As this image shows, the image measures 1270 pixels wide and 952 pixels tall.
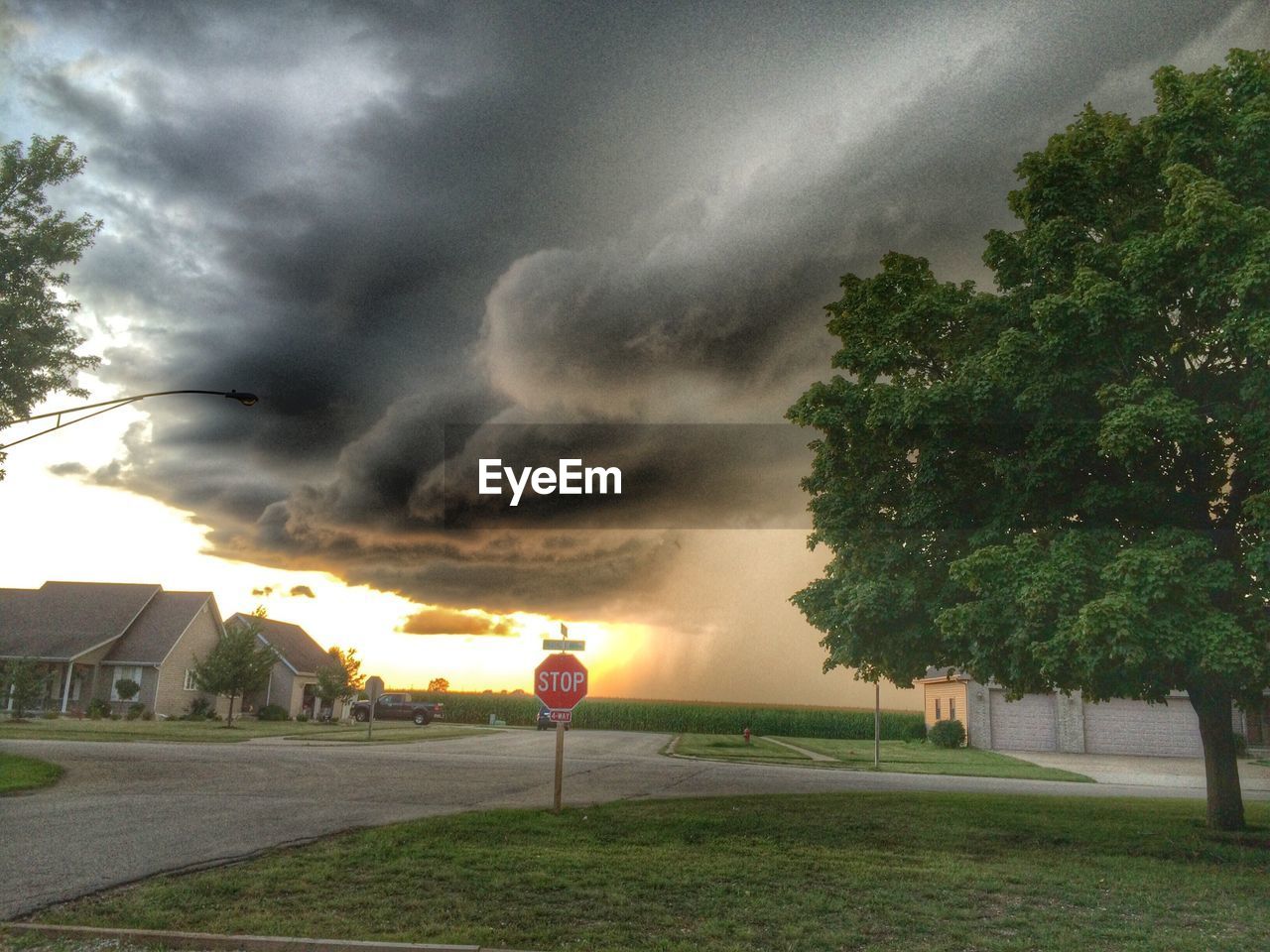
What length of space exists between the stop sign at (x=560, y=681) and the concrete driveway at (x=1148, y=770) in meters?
19.3

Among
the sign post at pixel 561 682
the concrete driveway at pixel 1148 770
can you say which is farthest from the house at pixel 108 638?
the concrete driveway at pixel 1148 770

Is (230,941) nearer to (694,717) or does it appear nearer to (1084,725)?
(1084,725)

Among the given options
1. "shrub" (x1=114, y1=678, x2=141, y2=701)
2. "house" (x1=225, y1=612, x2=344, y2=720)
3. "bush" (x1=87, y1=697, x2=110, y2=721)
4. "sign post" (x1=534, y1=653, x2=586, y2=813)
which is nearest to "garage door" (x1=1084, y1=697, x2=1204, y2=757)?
"sign post" (x1=534, y1=653, x2=586, y2=813)

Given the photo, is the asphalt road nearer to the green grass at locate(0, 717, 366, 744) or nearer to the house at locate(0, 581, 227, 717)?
the green grass at locate(0, 717, 366, 744)

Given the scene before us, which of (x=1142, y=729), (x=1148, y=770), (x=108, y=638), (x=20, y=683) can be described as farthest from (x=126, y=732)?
(x=1142, y=729)

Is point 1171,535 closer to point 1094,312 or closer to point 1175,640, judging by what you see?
point 1175,640

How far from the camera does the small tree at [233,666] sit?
144ft

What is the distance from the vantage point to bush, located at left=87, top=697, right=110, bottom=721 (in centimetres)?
4626

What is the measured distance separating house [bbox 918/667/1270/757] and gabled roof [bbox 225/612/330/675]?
3874 cm

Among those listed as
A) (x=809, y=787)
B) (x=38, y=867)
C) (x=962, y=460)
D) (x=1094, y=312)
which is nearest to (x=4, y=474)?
(x=38, y=867)

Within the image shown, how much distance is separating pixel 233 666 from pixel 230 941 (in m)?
39.7

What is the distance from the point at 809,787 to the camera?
890 inches

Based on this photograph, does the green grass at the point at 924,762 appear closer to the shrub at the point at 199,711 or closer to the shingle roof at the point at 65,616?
the shrub at the point at 199,711

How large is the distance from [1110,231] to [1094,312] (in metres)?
2.99
